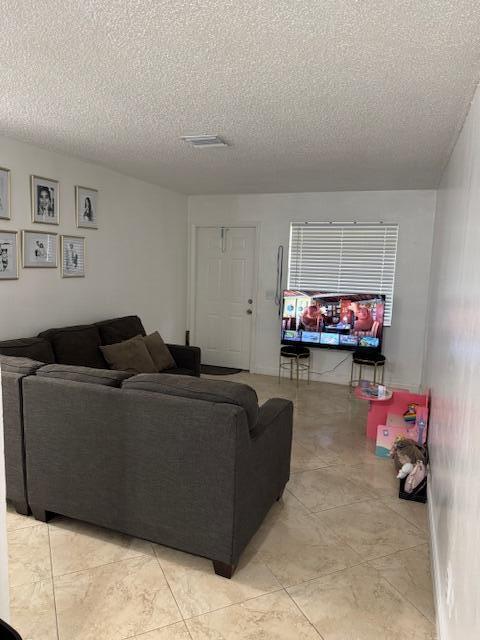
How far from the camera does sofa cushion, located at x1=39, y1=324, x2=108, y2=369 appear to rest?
369cm

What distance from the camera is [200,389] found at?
86.0 inches

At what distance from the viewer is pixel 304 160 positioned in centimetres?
387

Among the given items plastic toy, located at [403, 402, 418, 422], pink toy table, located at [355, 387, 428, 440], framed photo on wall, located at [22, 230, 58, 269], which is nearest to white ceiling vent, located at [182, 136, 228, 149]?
framed photo on wall, located at [22, 230, 58, 269]

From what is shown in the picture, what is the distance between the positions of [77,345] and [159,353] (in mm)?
918

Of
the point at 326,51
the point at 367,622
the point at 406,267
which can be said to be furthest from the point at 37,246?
the point at 406,267

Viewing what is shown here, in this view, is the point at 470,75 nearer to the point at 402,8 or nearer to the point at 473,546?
the point at 402,8

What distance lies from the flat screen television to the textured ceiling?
185 centimetres

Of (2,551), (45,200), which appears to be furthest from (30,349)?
(2,551)

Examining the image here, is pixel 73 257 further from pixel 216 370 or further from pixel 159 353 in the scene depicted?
pixel 216 370

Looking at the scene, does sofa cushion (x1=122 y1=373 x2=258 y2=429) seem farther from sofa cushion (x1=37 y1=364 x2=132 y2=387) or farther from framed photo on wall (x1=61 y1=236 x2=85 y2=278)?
framed photo on wall (x1=61 y1=236 x2=85 y2=278)

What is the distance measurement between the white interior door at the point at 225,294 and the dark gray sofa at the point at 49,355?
1.59 m

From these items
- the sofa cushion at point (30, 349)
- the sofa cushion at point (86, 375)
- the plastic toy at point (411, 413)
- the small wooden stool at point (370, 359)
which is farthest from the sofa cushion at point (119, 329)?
the plastic toy at point (411, 413)

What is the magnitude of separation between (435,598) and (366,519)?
0.70 meters

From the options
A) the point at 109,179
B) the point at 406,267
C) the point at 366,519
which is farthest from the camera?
the point at 406,267
